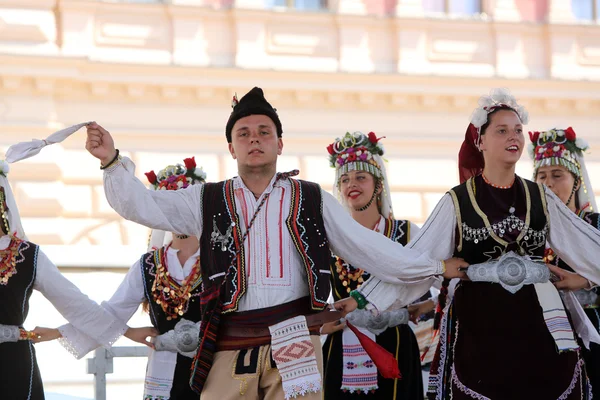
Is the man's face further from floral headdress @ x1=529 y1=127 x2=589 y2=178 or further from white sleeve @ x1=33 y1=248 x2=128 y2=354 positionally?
floral headdress @ x1=529 y1=127 x2=589 y2=178

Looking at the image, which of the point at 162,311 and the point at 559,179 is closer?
the point at 162,311

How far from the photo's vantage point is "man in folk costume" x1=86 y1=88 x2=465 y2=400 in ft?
13.6

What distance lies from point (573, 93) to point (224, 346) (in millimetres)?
8818

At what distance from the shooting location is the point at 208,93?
37.3 feet

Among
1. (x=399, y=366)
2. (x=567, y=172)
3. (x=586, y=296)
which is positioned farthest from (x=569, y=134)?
(x=399, y=366)

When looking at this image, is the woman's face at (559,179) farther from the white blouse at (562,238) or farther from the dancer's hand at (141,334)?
the dancer's hand at (141,334)

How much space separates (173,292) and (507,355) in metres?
1.91

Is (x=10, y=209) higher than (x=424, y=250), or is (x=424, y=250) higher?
(x=10, y=209)

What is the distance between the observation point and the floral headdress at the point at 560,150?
6438 millimetres

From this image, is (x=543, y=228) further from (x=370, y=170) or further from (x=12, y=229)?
(x=12, y=229)

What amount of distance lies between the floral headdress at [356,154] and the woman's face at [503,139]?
1448 millimetres

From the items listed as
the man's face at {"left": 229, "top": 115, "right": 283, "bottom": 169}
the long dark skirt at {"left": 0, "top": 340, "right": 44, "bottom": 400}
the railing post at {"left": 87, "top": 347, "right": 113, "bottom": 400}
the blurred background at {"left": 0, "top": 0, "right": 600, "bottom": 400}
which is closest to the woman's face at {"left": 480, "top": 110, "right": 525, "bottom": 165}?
the man's face at {"left": 229, "top": 115, "right": 283, "bottom": 169}

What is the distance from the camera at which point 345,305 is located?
454 centimetres

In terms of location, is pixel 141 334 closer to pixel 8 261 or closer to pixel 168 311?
pixel 168 311
